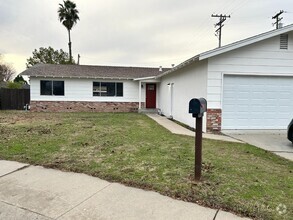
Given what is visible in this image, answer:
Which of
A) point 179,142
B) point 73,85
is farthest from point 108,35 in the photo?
point 179,142

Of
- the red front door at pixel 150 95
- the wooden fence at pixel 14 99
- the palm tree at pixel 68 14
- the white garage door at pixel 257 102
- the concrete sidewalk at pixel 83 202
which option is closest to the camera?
the concrete sidewalk at pixel 83 202

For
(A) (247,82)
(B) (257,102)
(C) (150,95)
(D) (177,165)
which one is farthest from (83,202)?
(C) (150,95)

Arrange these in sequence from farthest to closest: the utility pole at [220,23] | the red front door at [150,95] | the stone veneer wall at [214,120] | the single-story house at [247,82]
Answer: the utility pole at [220,23] → the red front door at [150,95] → the stone veneer wall at [214,120] → the single-story house at [247,82]

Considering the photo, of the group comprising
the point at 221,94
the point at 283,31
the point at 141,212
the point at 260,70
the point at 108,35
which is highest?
the point at 108,35

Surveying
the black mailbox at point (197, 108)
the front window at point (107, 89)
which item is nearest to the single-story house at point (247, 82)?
the black mailbox at point (197, 108)

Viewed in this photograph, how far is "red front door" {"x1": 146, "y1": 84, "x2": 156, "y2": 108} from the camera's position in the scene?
20500 millimetres

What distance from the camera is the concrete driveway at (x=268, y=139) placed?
21.7 ft

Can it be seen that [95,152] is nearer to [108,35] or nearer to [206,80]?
[206,80]

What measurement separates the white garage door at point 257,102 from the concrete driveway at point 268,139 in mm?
330

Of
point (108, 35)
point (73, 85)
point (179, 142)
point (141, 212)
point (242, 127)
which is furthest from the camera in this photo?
point (108, 35)

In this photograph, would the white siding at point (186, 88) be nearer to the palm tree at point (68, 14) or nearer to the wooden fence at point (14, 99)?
the wooden fence at point (14, 99)

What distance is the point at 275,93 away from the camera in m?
9.83

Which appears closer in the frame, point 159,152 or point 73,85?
point 159,152

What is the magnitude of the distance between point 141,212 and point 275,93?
349 inches
